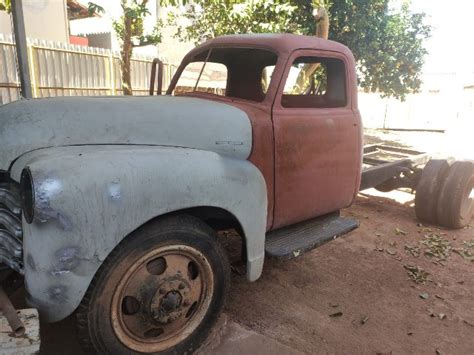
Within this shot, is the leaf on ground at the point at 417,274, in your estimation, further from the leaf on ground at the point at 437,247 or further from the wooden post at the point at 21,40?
the wooden post at the point at 21,40

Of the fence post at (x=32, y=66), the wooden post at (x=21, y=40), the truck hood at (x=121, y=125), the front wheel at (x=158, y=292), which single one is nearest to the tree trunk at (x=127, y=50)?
the wooden post at (x=21, y=40)

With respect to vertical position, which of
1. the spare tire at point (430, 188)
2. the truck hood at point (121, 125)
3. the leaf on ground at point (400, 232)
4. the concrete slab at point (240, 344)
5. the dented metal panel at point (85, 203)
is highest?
the truck hood at point (121, 125)

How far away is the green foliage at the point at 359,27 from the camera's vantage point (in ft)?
23.8

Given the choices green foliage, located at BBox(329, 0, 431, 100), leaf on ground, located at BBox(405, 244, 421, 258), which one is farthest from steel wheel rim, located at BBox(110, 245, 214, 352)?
green foliage, located at BBox(329, 0, 431, 100)

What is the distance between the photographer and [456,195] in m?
4.65

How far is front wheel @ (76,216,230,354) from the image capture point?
6.41 feet

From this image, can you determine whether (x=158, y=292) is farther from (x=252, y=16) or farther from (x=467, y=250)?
(x=252, y=16)

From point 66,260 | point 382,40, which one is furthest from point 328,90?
point 382,40

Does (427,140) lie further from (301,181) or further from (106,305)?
(106,305)

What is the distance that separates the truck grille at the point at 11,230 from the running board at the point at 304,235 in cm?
150

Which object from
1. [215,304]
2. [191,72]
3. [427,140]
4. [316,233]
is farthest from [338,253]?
[427,140]

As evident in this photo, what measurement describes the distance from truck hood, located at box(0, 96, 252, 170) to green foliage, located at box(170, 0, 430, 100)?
16.0ft

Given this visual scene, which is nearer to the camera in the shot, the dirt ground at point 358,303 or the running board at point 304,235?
the dirt ground at point 358,303

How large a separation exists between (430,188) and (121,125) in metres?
3.86
